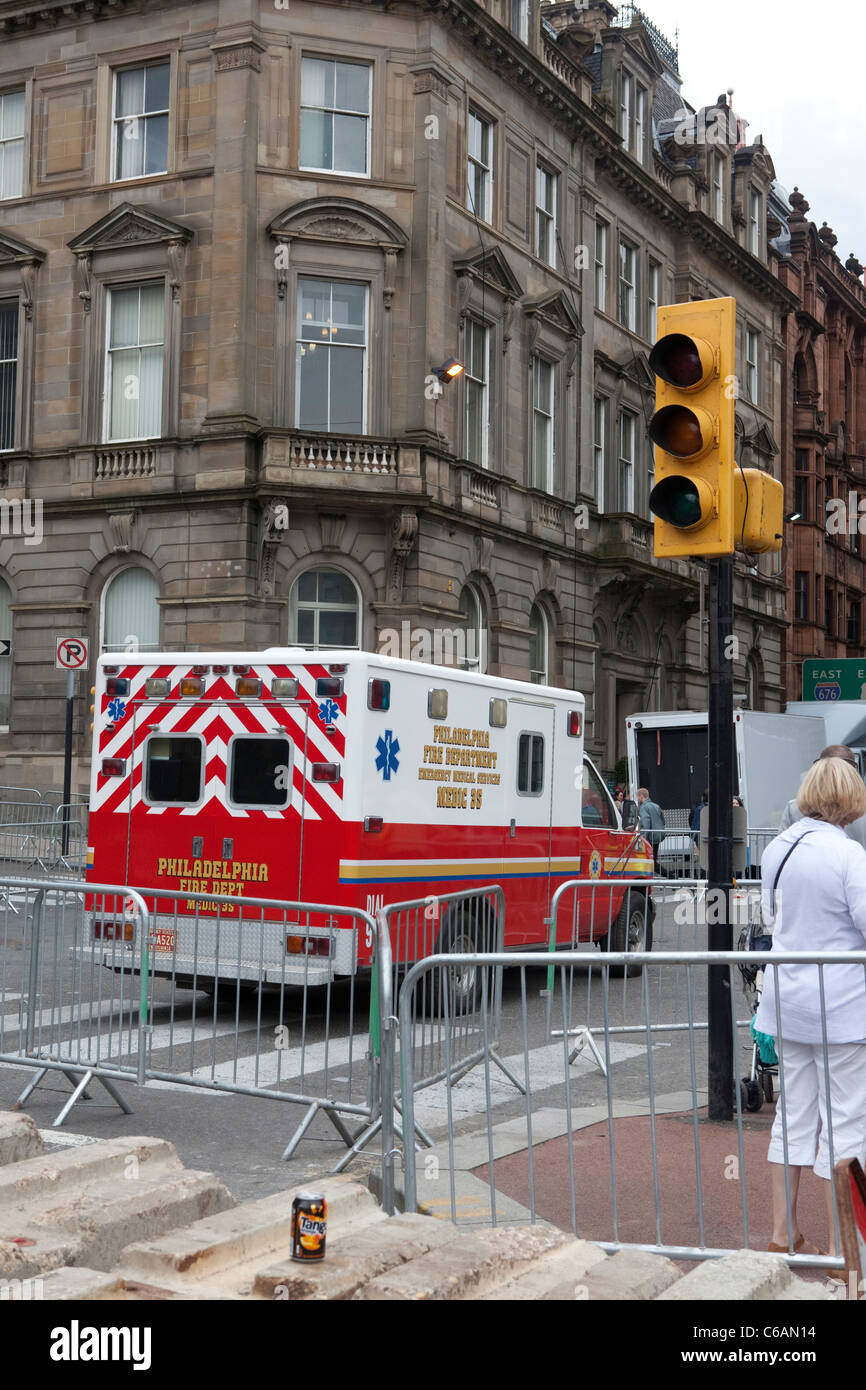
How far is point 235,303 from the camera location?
85.0 feet

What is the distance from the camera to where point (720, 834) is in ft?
26.0

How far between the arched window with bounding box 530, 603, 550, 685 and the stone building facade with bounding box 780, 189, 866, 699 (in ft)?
69.5

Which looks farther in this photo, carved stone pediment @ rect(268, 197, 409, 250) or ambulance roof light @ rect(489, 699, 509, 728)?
carved stone pediment @ rect(268, 197, 409, 250)

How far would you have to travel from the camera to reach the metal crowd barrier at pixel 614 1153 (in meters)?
5.44

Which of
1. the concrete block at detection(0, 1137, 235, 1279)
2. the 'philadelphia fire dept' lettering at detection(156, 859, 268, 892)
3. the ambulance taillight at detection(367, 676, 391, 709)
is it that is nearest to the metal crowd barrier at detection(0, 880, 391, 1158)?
the 'philadelphia fire dept' lettering at detection(156, 859, 268, 892)

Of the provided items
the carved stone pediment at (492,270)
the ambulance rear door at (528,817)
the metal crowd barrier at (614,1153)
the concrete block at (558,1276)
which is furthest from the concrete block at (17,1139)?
the carved stone pediment at (492,270)

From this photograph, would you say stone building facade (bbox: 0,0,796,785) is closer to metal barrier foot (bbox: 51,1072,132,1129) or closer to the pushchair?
metal barrier foot (bbox: 51,1072,132,1129)

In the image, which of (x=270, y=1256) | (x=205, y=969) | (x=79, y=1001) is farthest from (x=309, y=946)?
(x=270, y=1256)

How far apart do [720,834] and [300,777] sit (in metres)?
4.09

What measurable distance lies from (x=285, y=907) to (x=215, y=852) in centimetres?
355

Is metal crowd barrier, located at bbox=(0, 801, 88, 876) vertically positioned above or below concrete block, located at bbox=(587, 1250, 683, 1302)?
above

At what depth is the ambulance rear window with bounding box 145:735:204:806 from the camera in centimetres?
1159
